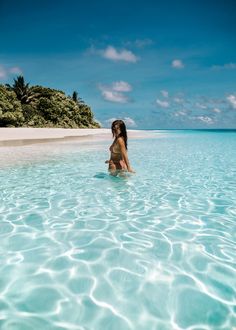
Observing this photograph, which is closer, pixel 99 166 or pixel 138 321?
pixel 138 321

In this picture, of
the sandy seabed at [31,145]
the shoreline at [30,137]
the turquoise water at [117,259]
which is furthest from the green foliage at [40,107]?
the turquoise water at [117,259]

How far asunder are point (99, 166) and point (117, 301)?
8.00 metres

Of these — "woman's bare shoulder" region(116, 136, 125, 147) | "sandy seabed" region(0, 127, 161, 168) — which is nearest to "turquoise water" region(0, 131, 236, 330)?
"woman's bare shoulder" region(116, 136, 125, 147)

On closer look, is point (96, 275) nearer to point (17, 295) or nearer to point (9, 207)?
point (17, 295)

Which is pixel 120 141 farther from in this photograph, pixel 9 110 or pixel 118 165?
pixel 9 110

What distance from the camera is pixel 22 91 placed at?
159 feet

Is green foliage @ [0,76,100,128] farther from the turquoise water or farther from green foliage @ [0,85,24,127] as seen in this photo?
the turquoise water

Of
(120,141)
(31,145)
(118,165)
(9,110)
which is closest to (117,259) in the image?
(120,141)

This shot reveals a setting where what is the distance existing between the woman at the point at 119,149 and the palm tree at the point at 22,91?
44.3 meters

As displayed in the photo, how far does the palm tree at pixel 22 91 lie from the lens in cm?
4741

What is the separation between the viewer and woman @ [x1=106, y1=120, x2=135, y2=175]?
24.7 feet

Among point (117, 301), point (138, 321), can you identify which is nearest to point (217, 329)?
point (138, 321)

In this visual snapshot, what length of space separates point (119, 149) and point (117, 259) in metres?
4.72

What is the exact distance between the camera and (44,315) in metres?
2.37
